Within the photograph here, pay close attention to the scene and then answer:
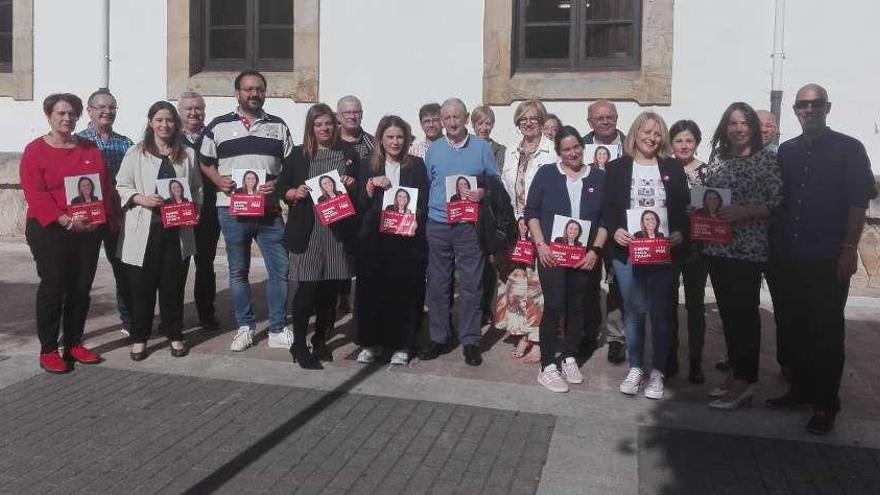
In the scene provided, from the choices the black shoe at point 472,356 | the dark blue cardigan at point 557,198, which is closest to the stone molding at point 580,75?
the dark blue cardigan at point 557,198

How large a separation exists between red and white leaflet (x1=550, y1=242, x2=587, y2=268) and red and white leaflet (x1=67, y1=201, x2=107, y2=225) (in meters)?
2.97

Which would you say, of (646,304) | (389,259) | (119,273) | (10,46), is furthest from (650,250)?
(10,46)

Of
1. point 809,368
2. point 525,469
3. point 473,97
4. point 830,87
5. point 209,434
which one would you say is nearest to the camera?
point 525,469

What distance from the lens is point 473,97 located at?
10438mm

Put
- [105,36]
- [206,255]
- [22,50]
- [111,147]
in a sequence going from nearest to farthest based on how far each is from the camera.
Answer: [111,147]
[206,255]
[105,36]
[22,50]

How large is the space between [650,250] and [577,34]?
214 inches

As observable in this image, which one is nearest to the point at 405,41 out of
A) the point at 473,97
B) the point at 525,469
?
A: the point at 473,97

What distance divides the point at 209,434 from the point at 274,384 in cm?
100

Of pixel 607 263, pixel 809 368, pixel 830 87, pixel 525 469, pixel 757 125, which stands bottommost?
pixel 525 469

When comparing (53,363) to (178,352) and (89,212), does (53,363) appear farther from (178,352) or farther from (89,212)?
(89,212)

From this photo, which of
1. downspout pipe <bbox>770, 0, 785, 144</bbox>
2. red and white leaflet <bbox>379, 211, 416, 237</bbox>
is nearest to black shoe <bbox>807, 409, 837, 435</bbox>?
red and white leaflet <bbox>379, 211, 416, 237</bbox>

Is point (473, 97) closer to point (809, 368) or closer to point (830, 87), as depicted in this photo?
point (830, 87)

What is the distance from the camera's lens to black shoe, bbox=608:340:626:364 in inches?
260

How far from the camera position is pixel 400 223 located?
246 inches
